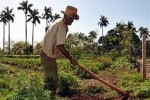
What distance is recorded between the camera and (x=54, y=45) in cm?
644

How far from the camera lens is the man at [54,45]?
618 centimetres

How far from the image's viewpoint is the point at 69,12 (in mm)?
6273

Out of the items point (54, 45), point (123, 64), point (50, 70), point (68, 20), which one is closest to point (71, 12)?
point (68, 20)

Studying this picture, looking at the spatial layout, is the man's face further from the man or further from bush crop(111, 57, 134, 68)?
bush crop(111, 57, 134, 68)

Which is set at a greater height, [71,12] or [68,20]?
[71,12]

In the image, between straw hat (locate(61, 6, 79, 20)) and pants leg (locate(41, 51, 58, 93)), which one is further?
pants leg (locate(41, 51, 58, 93))

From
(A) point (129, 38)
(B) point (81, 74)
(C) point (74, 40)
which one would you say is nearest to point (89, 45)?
(C) point (74, 40)

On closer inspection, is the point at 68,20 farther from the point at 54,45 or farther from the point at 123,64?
the point at 123,64

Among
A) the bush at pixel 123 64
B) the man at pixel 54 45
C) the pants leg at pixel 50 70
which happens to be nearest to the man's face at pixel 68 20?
the man at pixel 54 45

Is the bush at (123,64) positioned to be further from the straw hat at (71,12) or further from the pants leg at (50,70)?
the straw hat at (71,12)

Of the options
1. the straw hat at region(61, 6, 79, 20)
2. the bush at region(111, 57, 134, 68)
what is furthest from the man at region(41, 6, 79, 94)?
the bush at region(111, 57, 134, 68)

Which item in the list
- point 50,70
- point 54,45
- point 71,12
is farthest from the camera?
point 50,70

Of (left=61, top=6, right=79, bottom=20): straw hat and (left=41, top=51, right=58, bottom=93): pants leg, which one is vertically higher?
(left=61, top=6, right=79, bottom=20): straw hat

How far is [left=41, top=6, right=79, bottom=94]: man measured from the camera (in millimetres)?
6180
